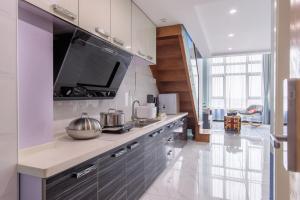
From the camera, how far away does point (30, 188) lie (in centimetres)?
101

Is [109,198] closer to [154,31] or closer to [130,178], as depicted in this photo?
[130,178]

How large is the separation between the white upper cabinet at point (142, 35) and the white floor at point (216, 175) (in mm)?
1776

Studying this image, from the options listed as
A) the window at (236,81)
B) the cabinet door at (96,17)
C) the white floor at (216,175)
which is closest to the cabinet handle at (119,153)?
the white floor at (216,175)

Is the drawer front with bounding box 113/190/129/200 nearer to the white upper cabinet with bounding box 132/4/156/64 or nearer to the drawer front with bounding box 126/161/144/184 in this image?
the drawer front with bounding box 126/161/144/184

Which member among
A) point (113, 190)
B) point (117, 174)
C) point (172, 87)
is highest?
point (172, 87)

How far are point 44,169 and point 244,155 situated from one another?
371cm

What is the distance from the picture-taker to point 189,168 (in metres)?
3.04

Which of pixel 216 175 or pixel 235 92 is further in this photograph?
pixel 235 92

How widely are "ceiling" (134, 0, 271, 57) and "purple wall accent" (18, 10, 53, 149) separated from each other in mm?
1588

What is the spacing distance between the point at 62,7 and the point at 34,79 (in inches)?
21.7

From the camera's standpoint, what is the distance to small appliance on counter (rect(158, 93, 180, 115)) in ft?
13.4

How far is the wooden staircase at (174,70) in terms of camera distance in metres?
3.42

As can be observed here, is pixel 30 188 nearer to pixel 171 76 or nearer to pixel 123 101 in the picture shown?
pixel 123 101

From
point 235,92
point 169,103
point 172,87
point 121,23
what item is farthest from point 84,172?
point 235,92
